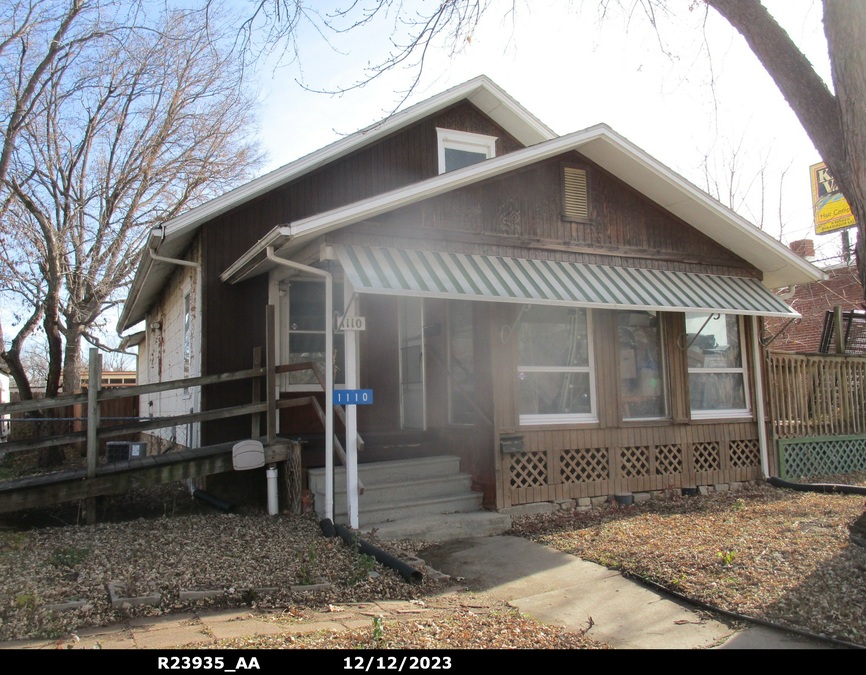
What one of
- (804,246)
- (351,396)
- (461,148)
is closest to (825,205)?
(804,246)

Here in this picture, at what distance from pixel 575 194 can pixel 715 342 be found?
125 inches

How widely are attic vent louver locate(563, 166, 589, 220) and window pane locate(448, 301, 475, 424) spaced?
72.4 inches

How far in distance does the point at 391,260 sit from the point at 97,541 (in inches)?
152

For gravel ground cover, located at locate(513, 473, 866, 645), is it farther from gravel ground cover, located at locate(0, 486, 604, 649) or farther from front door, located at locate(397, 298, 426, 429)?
front door, located at locate(397, 298, 426, 429)

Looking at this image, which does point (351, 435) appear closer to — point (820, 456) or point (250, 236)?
point (250, 236)

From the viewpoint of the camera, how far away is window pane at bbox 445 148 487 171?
10812 millimetres

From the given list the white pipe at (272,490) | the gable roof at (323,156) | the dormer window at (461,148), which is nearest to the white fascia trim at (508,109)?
the gable roof at (323,156)

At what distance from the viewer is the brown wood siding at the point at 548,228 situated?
7469 millimetres

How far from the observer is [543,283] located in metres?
7.57

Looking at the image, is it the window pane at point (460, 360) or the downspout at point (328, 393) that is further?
the window pane at point (460, 360)

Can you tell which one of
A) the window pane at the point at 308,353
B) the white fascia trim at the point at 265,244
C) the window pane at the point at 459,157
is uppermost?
the window pane at the point at 459,157

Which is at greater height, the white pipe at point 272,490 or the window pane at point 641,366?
the window pane at point 641,366

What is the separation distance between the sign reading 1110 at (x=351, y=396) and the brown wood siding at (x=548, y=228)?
164 cm

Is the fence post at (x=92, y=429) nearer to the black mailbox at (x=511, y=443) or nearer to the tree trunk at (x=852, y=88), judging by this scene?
the black mailbox at (x=511, y=443)
